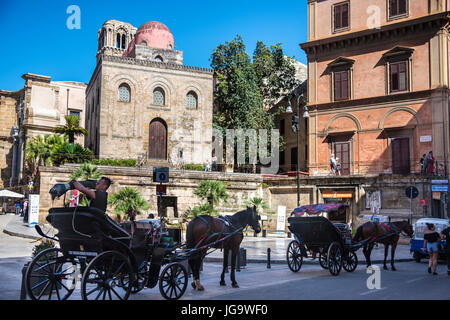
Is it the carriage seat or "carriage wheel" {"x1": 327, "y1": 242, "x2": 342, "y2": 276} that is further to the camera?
"carriage wheel" {"x1": 327, "y1": 242, "x2": 342, "y2": 276}

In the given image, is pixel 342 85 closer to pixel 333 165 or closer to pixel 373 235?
pixel 333 165

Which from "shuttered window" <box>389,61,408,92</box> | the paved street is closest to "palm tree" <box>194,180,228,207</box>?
"shuttered window" <box>389,61,408,92</box>

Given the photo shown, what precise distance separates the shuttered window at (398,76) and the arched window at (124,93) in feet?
65.8

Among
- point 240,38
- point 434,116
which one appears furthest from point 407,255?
point 240,38

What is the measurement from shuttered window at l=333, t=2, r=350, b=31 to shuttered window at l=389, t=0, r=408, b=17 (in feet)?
10.00

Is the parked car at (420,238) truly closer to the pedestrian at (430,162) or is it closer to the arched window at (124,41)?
Answer: the pedestrian at (430,162)

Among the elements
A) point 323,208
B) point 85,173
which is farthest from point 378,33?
point 85,173

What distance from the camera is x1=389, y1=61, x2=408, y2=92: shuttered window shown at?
30125 mm

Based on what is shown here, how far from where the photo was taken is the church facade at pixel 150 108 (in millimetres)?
36688

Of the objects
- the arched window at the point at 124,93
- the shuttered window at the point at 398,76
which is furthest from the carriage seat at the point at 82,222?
the arched window at the point at 124,93

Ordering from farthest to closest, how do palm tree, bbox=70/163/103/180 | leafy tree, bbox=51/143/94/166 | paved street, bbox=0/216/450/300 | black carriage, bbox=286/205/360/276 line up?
leafy tree, bbox=51/143/94/166 → palm tree, bbox=70/163/103/180 → black carriage, bbox=286/205/360/276 → paved street, bbox=0/216/450/300

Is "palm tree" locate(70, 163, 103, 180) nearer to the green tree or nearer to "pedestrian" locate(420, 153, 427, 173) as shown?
the green tree
